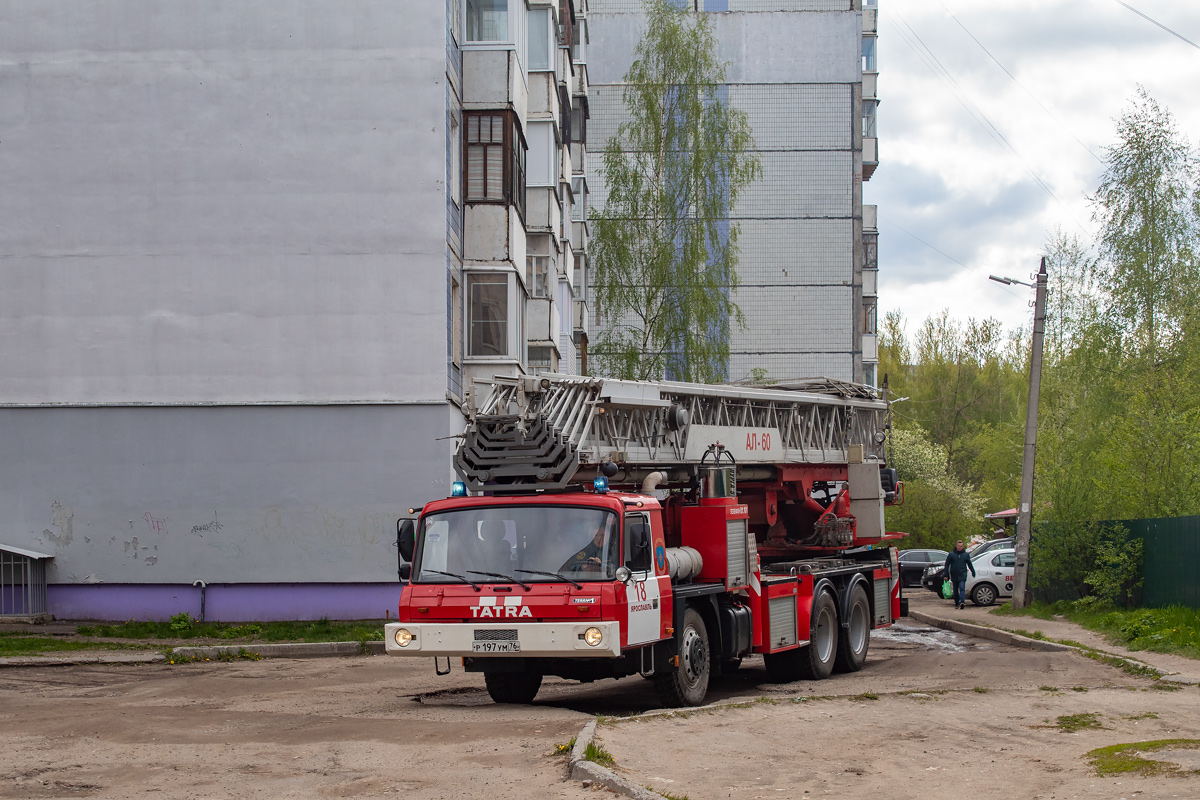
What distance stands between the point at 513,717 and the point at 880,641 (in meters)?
11.5

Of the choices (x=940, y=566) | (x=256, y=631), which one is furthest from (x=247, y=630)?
(x=940, y=566)

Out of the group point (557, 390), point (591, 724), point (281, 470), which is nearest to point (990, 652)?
point (557, 390)

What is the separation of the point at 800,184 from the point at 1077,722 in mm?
38515

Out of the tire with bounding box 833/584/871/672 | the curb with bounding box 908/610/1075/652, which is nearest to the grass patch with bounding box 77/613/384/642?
the tire with bounding box 833/584/871/672

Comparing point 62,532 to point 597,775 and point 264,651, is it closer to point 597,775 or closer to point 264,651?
point 264,651

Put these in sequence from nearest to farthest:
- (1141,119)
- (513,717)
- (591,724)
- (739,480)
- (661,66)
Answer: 1. (591,724)
2. (513,717)
3. (739,480)
4. (1141,119)
5. (661,66)

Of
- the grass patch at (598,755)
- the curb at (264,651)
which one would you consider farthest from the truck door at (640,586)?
the curb at (264,651)

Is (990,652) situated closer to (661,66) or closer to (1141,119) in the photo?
(1141,119)

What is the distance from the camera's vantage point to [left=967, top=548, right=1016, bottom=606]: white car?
101ft

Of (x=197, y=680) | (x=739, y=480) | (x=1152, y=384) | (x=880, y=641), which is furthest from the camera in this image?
(x=1152, y=384)

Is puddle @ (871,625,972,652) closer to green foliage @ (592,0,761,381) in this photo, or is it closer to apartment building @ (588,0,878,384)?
green foliage @ (592,0,761,381)

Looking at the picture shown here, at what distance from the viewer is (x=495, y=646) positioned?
11508 mm

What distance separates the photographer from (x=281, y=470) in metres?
22.1

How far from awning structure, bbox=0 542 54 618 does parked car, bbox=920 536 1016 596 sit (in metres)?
20.3
